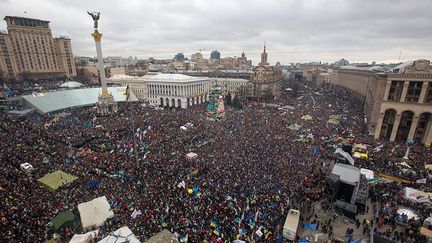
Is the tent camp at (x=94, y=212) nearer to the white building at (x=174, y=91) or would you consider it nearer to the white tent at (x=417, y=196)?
the white tent at (x=417, y=196)

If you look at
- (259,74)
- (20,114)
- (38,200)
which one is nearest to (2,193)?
(38,200)

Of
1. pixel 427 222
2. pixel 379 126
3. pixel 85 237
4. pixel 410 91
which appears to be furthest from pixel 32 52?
pixel 427 222

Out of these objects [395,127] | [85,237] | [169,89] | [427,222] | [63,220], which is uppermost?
[169,89]

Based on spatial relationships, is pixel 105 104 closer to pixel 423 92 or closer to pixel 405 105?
pixel 405 105

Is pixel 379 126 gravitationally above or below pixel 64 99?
below

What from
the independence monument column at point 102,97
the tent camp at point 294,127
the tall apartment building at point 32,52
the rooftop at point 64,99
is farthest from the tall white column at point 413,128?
the tall apartment building at point 32,52

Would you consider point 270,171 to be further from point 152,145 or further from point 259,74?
point 259,74

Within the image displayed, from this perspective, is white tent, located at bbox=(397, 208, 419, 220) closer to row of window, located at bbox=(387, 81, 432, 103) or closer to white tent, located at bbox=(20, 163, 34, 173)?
row of window, located at bbox=(387, 81, 432, 103)
